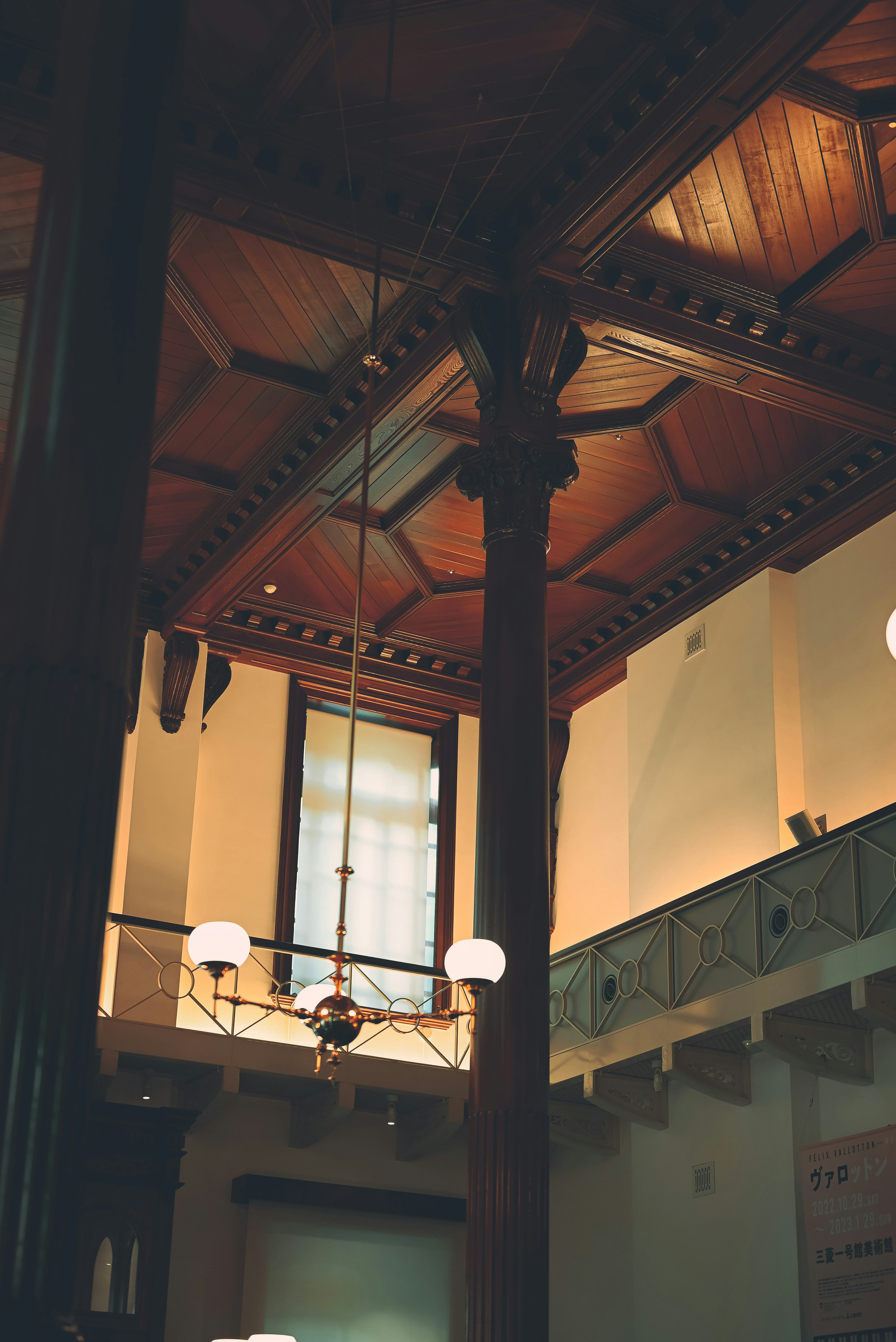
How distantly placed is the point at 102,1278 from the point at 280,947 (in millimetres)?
2667

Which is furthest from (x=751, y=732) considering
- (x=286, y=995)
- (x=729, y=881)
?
(x=286, y=995)

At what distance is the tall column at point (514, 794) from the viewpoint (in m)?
6.77

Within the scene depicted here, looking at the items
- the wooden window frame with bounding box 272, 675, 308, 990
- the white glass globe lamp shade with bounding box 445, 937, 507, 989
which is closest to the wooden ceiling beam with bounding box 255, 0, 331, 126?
the white glass globe lamp shade with bounding box 445, 937, 507, 989

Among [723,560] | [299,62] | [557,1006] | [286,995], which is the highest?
[299,62]

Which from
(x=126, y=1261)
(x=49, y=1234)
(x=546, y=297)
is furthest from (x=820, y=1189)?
(x=49, y=1234)

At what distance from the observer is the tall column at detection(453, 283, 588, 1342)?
677 cm

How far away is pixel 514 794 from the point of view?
25.0 ft

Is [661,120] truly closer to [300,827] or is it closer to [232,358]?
[232,358]

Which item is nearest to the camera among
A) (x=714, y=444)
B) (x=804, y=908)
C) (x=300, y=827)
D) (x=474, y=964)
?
(x=474, y=964)

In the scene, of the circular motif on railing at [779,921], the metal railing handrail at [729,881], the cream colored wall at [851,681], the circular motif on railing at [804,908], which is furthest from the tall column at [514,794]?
the cream colored wall at [851,681]

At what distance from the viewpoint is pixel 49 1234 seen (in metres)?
2.99

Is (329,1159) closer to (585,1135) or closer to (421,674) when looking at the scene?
(585,1135)

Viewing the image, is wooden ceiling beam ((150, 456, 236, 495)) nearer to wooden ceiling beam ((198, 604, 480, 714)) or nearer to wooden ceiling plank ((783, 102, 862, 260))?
wooden ceiling beam ((198, 604, 480, 714))

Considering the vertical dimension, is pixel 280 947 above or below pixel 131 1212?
above
